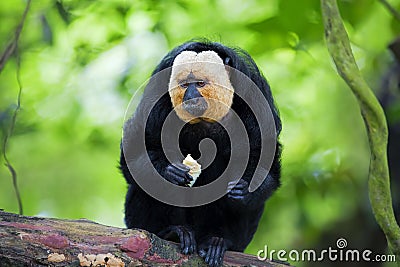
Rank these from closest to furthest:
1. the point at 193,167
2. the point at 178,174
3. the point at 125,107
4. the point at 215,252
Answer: the point at 215,252 → the point at 178,174 → the point at 193,167 → the point at 125,107

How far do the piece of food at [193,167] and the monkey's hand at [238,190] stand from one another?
26 centimetres

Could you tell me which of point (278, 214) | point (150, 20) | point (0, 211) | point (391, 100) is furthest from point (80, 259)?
point (391, 100)

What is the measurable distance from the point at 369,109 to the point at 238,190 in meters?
1.00

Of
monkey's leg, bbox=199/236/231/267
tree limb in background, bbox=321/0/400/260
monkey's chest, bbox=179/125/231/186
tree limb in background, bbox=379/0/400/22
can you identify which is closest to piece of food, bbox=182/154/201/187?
monkey's chest, bbox=179/125/231/186

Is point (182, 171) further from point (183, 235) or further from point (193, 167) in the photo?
point (183, 235)

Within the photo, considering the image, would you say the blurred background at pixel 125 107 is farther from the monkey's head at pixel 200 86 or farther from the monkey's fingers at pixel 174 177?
the monkey's fingers at pixel 174 177

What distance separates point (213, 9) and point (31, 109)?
1.90m

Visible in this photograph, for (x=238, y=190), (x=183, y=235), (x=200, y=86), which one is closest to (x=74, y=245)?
(x=183, y=235)

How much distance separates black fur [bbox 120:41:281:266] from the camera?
135 inches

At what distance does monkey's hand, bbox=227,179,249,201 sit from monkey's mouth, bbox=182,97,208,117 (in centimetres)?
52

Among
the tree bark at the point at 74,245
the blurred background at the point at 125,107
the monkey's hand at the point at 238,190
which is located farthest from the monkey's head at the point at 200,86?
the blurred background at the point at 125,107

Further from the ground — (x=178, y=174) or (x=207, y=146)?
(x=178, y=174)

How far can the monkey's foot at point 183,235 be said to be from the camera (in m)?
2.96

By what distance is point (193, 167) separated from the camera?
3469 millimetres
